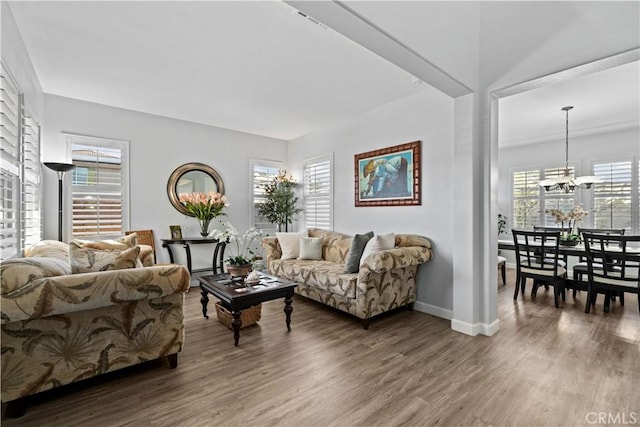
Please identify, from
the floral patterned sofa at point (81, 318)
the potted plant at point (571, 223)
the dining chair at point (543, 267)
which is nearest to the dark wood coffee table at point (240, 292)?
the floral patterned sofa at point (81, 318)

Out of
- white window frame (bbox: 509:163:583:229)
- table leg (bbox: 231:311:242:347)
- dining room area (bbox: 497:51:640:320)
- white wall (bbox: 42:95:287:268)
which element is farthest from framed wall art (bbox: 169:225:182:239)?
white window frame (bbox: 509:163:583:229)

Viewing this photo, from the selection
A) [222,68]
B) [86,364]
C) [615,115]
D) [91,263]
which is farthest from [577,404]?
[615,115]

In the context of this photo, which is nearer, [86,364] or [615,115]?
[86,364]

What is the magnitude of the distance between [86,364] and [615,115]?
22.9ft

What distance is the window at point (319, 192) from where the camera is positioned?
511 centimetres

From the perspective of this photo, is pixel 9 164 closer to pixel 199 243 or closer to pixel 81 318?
pixel 81 318

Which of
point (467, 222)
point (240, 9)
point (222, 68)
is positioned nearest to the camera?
point (240, 9)

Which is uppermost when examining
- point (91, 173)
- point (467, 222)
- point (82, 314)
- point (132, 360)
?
point (91, 173)

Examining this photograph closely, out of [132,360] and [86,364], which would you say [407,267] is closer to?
[132,360]

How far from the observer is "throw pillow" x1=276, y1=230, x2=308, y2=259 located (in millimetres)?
4598

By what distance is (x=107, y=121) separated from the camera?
14.0 feet

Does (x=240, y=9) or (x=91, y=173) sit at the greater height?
(x=240, y=9)

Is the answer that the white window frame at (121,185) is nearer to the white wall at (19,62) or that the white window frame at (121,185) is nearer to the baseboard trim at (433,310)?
the white wall at (19,62)

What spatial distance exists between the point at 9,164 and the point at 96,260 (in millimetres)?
1117
